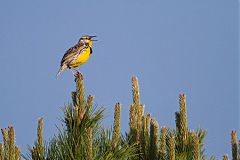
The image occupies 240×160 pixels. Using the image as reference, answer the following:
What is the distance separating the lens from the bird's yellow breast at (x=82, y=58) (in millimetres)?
12761

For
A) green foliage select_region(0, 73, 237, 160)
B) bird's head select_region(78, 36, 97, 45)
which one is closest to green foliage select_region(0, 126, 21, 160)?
green foliage select_region(0, 73, 237, 160)

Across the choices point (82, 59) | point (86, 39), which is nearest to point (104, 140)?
point (82, 59)

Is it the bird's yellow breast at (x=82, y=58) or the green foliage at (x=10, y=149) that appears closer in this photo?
the green foliage at (x=10, y=149)

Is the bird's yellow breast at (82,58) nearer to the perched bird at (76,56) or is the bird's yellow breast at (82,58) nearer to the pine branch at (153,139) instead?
the perched bird at (76,56)

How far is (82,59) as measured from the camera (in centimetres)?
1283

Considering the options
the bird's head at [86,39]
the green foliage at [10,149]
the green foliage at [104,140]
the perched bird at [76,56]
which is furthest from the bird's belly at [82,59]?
the green foliage at [10,149]

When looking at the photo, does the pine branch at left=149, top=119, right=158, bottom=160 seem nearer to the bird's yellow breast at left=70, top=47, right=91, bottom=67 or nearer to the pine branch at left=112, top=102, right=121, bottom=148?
the pine branch at left=112, top=102, right=121, bottom=148

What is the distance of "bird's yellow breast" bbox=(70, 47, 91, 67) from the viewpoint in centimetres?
1276

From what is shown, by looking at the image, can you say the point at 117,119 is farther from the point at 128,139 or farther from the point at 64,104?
the point at 128,139

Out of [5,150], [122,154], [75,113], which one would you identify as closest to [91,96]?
[75,113]

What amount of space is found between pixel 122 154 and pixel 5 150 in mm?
1106

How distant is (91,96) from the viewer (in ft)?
16.9

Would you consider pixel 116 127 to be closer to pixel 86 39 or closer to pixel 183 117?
pixel 183 117

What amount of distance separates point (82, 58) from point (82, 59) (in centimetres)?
2
